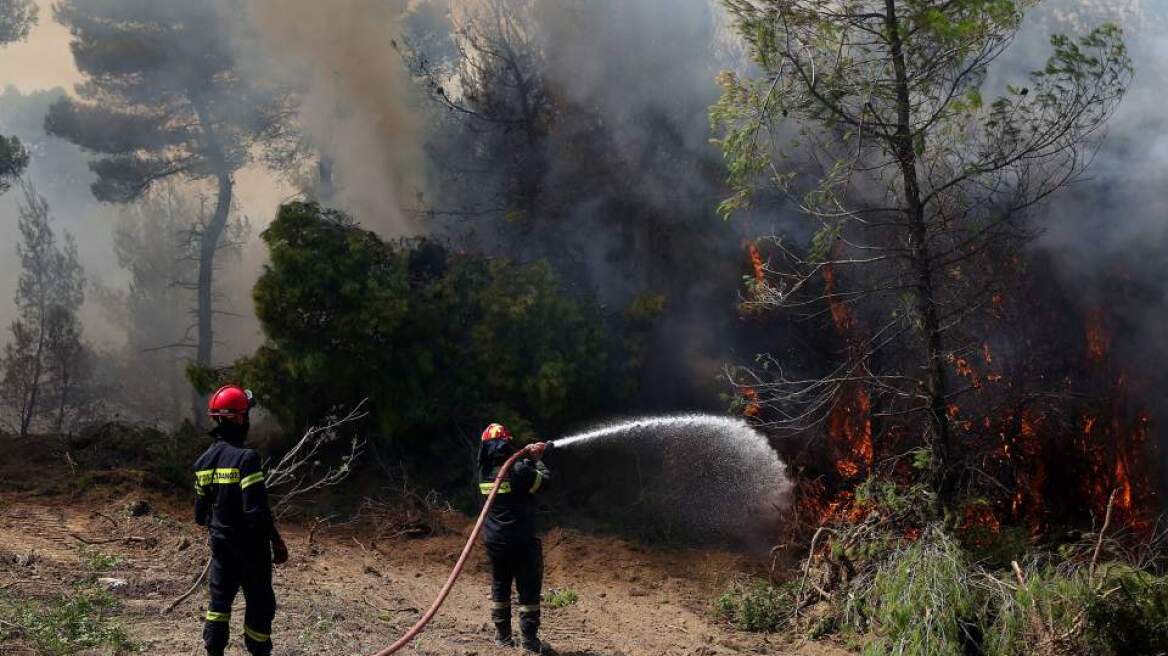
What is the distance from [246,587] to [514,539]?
2.25 metres

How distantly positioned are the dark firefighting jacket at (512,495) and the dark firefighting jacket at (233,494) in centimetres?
206

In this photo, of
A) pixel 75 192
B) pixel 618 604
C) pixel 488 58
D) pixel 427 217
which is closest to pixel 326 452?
pixel 427 217

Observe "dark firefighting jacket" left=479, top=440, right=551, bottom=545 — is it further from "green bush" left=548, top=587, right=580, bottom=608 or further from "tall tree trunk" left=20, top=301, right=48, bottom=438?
"tall tree trunk" left=20, top=301, right=48, bottom=438

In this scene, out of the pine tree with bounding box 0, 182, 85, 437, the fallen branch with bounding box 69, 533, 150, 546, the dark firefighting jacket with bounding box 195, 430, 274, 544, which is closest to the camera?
the dark firefighting jacket with bounding box 195, 430, 274, 544

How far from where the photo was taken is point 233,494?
6.43 m

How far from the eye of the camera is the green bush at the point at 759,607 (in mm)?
9457

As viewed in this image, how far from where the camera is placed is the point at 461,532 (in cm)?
1270

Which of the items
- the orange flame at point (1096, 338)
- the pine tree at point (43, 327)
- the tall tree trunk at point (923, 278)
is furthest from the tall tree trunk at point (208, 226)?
the orange flame at point (1096, 338)

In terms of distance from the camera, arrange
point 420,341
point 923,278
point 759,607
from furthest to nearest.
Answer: point 420,341, point 759,607, point 923,278

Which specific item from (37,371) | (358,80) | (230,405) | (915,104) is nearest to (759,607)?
(915,104)

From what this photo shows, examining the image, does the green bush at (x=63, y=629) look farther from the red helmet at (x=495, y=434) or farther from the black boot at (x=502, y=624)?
the red helmet at (x=495, y=434)

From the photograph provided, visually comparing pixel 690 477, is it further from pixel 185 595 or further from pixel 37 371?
pixel 37 371

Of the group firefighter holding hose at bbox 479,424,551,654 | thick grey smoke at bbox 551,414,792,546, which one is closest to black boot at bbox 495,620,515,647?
firefighter holding hose at bbox 479,424,551,654

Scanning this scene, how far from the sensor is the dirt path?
7.99m
